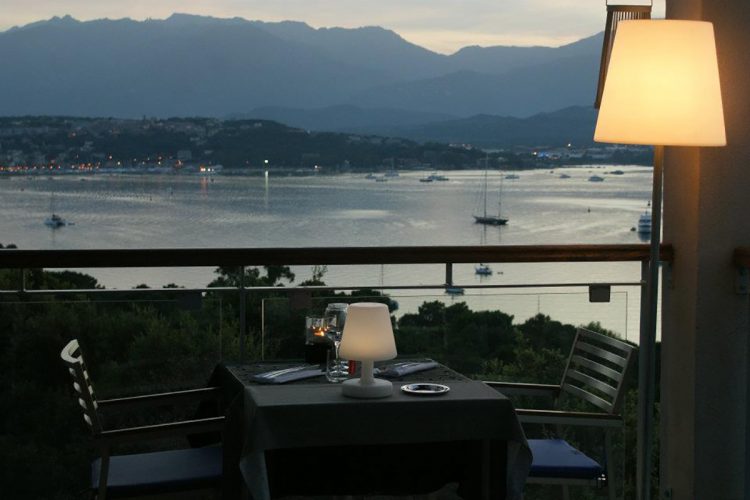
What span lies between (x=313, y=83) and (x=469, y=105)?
2.69 m

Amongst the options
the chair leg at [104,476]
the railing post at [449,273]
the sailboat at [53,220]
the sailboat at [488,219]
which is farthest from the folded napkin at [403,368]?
the sailboat at [488,219]

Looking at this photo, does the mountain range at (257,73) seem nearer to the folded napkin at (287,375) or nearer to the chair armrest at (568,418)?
the chair armrest at (568,418)

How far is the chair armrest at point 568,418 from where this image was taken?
3.30 metres

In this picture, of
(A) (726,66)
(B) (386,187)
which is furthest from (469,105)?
(A) (726,66)

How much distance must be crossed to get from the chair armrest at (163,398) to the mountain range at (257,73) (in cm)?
1238

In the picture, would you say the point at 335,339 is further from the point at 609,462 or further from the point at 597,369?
the point at 609,462

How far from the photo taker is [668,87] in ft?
9.04

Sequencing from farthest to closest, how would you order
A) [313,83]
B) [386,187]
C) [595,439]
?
[386,187]
[313,83]
[595,439]

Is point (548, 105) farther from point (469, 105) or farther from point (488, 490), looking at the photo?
point (488, 490)

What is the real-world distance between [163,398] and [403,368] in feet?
2.90

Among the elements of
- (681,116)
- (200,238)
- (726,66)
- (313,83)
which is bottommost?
(200,238)

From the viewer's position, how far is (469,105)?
16.4 meters

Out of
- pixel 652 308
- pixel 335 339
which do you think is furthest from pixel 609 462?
pixel 335 339

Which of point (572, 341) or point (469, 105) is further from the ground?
point (469, 105)
